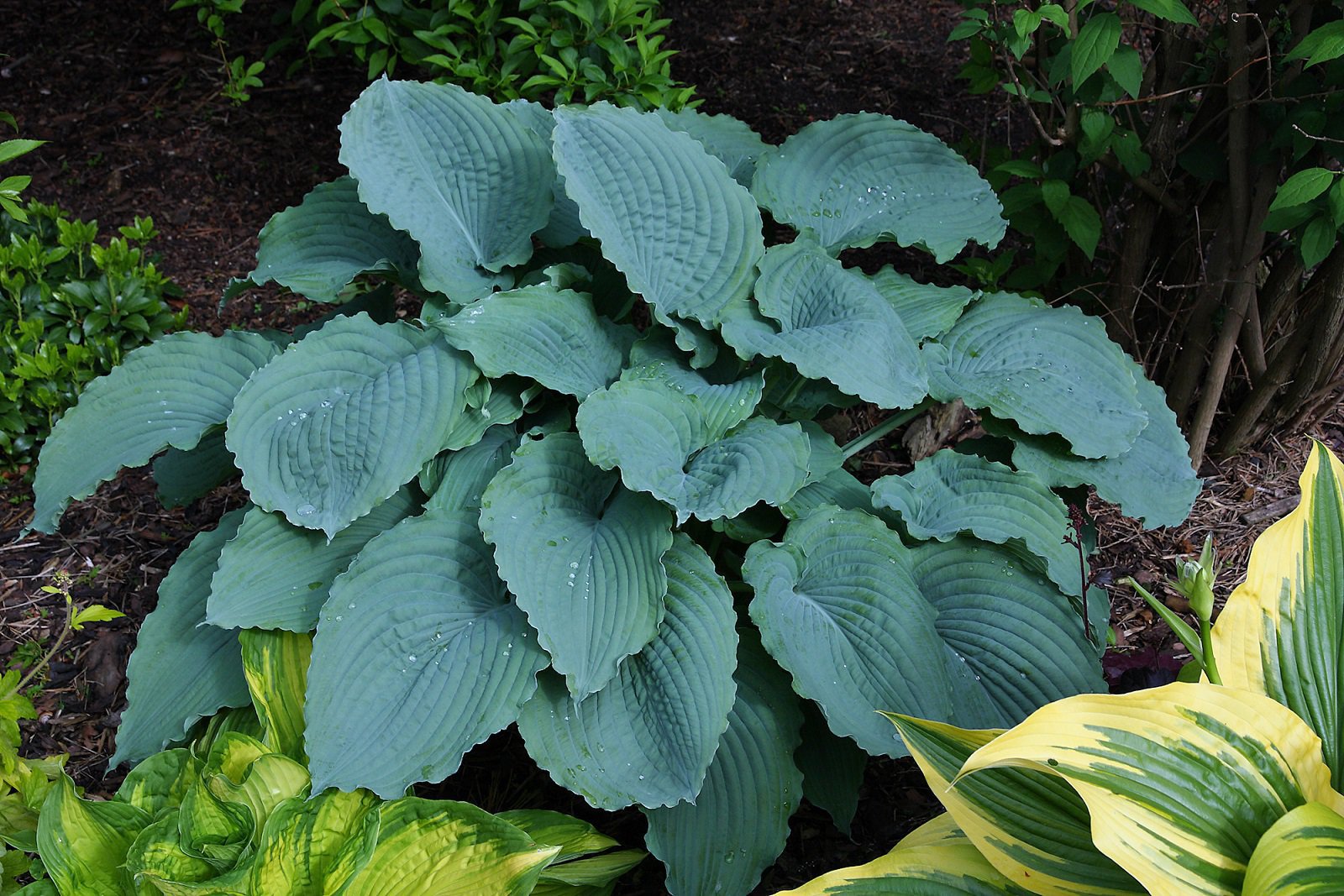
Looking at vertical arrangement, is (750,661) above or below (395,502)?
below

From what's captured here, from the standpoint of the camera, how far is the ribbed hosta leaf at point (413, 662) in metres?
1.82

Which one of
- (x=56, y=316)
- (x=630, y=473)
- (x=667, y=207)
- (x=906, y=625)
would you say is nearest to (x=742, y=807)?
(x=906, y=625)

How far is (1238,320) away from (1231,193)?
0.33 metres

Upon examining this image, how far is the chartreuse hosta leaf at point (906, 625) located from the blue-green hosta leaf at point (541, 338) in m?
0.53

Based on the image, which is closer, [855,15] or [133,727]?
[133,727]

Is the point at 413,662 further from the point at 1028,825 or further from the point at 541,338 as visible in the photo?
the point at 1028,825

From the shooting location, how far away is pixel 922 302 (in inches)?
97.1

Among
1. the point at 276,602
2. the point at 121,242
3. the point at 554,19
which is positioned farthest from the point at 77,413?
the point at 554,19

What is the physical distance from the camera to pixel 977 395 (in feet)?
7.47

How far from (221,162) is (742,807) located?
10.2ft

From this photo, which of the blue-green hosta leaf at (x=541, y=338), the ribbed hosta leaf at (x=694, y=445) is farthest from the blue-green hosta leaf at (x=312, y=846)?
the blue-green hosta leaf at (x=541, y=338)

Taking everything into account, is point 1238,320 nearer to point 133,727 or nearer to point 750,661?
point 750,661

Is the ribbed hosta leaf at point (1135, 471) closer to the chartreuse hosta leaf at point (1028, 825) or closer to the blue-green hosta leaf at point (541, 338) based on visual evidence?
the blue-green hosta leaf at point (541, 338)

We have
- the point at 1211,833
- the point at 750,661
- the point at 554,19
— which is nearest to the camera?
the point at 1211,833
